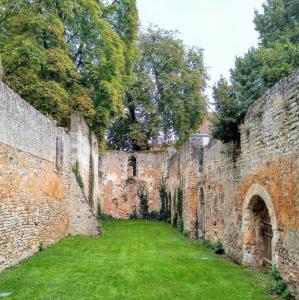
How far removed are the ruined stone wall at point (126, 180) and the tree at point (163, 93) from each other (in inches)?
97.8

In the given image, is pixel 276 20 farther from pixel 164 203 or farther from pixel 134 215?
pixel 134 215

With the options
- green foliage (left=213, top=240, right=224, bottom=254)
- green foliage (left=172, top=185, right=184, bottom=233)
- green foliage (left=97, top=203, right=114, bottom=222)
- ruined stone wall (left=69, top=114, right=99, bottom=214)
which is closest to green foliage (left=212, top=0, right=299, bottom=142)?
green foliage (left=213, top=240, right=224, bottom=254)

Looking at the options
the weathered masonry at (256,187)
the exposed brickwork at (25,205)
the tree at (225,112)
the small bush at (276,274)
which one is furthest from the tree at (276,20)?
the small bush at (276,274)

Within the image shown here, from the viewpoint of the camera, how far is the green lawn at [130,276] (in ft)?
27.5

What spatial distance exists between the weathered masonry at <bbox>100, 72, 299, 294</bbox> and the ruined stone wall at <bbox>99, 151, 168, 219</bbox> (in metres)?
11.6

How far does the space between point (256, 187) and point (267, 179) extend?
0.80 m

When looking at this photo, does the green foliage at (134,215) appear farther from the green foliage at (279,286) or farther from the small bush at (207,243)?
the green foliage at (279,286)

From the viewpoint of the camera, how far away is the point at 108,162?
1268 inches

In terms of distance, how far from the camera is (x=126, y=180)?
32.1 meters

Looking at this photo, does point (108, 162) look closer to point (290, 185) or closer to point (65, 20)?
point (65, 20)

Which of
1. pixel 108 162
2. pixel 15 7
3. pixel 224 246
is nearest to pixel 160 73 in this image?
pixel 108 162

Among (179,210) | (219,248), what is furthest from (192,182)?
(219,248)

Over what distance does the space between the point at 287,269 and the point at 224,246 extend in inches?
204

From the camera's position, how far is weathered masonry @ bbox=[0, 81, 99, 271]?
1073 centimetres
